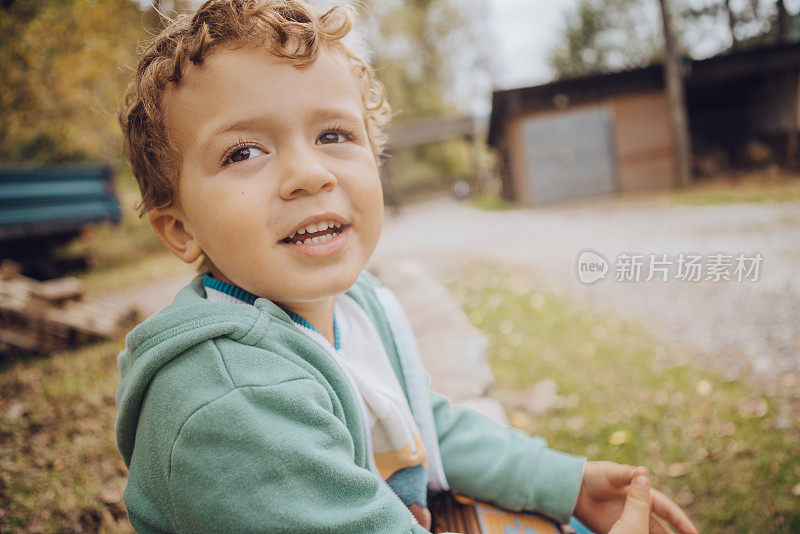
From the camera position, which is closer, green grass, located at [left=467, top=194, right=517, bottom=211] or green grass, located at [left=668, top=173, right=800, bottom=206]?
green grass, located at [left=668, top=173, right=800, bottom=206]

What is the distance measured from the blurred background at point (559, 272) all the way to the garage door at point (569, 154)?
61mm

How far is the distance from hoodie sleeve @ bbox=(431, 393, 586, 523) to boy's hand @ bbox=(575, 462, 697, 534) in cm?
5

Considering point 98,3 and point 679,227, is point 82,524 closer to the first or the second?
point 98,3

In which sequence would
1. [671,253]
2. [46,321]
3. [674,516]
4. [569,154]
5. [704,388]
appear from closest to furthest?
[674,516] < [704,388] < [46,321] < [671,253] < [569,154]

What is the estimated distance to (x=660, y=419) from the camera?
8.41ft

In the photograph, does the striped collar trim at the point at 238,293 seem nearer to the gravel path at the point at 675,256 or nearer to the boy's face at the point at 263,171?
the boy's face at the point at 263,171

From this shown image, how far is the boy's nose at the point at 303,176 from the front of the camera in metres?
0.84

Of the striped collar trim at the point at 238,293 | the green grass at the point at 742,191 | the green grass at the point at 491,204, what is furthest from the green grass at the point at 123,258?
the green grass at the point at 742,191

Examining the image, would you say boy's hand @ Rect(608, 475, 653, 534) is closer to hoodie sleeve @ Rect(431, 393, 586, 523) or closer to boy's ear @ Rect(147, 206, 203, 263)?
hoodie sleeve @ Rect(431, 393, 586, 523)

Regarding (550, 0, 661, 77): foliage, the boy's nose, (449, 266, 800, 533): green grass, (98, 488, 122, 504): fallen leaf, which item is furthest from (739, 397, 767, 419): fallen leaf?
(550, 0, 661, 77): foliage

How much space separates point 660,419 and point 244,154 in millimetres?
2680

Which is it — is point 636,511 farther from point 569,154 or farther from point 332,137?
point 569,154

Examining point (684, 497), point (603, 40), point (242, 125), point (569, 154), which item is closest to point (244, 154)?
point (242, 125)

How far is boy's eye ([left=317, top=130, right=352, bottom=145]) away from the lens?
Answer: 0.95 metres
